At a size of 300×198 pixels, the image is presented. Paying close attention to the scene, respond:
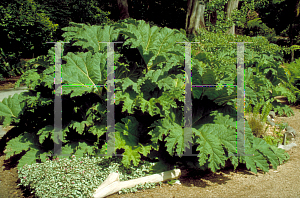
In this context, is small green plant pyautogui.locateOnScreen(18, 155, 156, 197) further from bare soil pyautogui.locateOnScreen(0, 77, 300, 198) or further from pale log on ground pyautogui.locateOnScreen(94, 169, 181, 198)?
bare soil pyautogui.locateOnScreen(0, 77, 300, 198)

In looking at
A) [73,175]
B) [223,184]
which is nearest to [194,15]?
[223,184]

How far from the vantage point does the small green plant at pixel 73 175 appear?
283cm

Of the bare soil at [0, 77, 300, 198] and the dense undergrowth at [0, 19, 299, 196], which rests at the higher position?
the dense undergrowth at [0, 19, 299, 196]

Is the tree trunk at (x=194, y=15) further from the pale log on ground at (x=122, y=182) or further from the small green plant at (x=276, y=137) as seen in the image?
the pale log on ground at (x=122, y=182)

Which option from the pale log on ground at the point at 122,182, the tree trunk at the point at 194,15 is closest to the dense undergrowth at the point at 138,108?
the pale log on ground at the point at 122,182

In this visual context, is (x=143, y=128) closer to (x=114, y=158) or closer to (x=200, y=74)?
(x=114, y=158)

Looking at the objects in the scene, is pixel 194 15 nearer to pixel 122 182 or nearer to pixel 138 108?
pixel 138 108

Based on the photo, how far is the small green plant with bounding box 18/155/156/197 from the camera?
2828 mm

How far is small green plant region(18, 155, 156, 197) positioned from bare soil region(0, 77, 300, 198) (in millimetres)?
160

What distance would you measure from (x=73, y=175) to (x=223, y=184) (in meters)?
1.90

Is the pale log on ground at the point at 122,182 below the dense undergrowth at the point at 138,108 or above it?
below

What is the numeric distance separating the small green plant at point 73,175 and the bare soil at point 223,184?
160mm

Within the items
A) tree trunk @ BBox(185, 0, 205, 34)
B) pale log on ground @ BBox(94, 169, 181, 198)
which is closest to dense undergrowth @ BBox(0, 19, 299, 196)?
pale log on ground @ BBox(94, 169, 181, 198)

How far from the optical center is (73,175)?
9.84 feet
